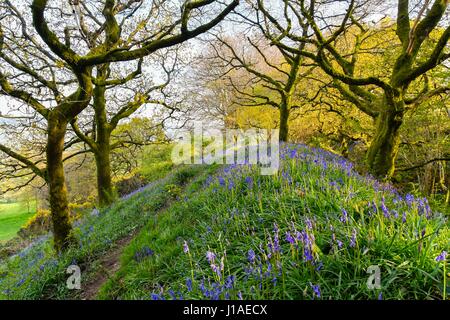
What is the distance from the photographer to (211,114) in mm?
31625

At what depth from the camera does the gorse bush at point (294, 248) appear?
2357 mm

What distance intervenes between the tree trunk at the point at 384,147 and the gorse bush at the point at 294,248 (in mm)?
4018

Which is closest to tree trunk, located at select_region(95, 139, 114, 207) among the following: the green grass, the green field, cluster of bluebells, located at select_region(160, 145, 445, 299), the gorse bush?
the green grass

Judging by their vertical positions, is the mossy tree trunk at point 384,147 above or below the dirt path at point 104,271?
above

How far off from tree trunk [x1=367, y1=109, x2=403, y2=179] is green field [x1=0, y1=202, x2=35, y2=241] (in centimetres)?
4050

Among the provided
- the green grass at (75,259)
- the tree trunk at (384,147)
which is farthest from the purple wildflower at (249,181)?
the tree trunk at (384,147)

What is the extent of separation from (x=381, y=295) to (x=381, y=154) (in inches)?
307

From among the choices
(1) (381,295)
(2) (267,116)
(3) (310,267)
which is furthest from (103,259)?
(2) (267,116)

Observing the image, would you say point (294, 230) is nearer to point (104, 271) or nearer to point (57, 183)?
point (104, 271)

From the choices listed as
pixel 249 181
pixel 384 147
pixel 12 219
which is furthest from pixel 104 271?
pixel 12 219

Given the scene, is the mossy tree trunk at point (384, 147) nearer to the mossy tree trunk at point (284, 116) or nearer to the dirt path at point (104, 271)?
the mossy tree trunk at point (284, 116)

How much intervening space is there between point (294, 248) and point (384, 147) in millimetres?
7483

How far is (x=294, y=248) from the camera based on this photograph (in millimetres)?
2775
